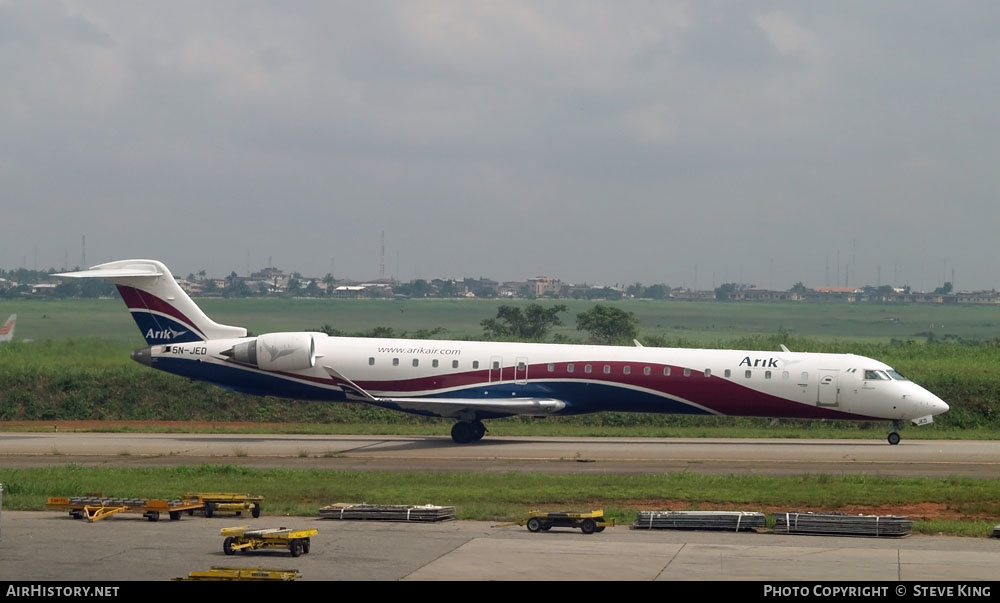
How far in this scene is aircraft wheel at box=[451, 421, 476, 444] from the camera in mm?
37531

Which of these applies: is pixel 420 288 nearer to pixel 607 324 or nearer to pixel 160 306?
pixel 607 324

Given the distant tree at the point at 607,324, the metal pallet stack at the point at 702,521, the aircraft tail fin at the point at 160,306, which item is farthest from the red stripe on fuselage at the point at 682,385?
the distant tree at the point at 607,324

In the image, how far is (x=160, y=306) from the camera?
3991 cm

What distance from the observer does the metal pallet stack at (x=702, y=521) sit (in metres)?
20.4

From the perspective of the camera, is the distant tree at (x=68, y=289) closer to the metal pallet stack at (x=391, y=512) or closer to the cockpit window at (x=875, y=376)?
the cockpit window at (x=875, y=376)

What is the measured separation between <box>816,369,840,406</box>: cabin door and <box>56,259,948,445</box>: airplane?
29 millimetres

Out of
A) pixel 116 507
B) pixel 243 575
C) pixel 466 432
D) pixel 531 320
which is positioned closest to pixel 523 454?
pixel 466 432

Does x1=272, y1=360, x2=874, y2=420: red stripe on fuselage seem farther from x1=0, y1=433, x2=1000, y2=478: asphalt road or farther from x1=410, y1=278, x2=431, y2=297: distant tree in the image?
x1=410, y1=278, x2=431, y2=297: distant tree

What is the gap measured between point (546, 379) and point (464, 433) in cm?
288

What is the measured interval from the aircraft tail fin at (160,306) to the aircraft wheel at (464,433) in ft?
25.9
